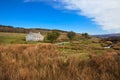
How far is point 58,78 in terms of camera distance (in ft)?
14.6

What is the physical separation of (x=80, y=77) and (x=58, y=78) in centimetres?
54

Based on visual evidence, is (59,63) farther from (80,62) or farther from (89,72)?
(89,72)

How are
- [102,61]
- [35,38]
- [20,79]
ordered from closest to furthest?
[20,79] < [102,61] < [35,38]

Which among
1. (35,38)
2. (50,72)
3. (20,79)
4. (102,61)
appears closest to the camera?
(20,79)

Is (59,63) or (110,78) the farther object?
(59,63)

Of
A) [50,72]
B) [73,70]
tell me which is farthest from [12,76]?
[73,70]

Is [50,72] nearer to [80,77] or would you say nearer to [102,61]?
[80,77]

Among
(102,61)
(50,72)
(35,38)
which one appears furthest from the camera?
(35,38)

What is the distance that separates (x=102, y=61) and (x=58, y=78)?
2.21 m

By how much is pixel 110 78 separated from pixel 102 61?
1.61 meters

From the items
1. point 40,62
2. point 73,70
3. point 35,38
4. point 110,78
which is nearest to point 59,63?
point 40,62

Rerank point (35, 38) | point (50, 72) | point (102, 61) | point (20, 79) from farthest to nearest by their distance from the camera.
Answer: point (35, 38) < point (102, 61) < point (50, 72) < point (20, 79)

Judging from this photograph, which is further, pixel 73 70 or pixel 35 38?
pixel 35 38

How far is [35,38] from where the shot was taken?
106688 millimetres
